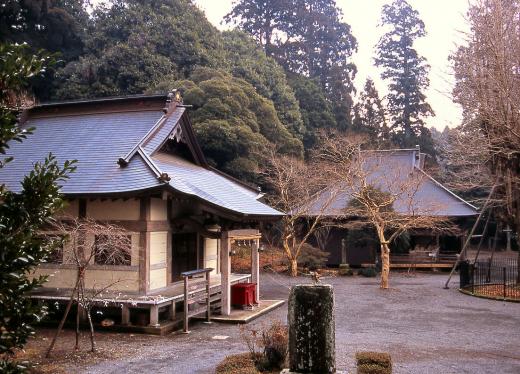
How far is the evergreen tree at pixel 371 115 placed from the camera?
43594 millimetres

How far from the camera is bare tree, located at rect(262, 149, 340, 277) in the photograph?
81.4 feet

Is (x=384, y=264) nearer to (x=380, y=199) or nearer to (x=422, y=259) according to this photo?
(x=380, y=199)

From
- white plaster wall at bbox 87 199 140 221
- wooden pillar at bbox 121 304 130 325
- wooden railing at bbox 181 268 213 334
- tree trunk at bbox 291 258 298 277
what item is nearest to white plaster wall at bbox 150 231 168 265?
white plaster wall at bbox 87 199 140 221

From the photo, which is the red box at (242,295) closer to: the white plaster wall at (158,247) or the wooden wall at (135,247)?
the wooden wall at (135,247)

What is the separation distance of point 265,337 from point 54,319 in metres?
7.63

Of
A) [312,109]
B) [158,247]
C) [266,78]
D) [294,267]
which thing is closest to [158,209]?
[158,247]

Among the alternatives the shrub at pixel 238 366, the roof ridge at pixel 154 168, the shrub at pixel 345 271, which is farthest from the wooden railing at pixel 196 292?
the shrub at pixel 345 271

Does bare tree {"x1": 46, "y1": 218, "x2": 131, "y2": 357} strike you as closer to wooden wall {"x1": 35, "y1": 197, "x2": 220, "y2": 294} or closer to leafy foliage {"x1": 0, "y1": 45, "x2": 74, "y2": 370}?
wooden wall {"x1": 35, "y1": 197, "x2": 220, "y2": 294}

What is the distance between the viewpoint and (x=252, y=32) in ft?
171

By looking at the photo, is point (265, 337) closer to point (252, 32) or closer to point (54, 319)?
point (54, 319)

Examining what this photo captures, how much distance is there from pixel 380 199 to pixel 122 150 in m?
13.6

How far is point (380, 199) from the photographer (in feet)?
78.6

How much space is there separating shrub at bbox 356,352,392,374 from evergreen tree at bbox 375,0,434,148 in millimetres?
38187

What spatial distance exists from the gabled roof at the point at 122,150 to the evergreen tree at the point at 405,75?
30.3m
